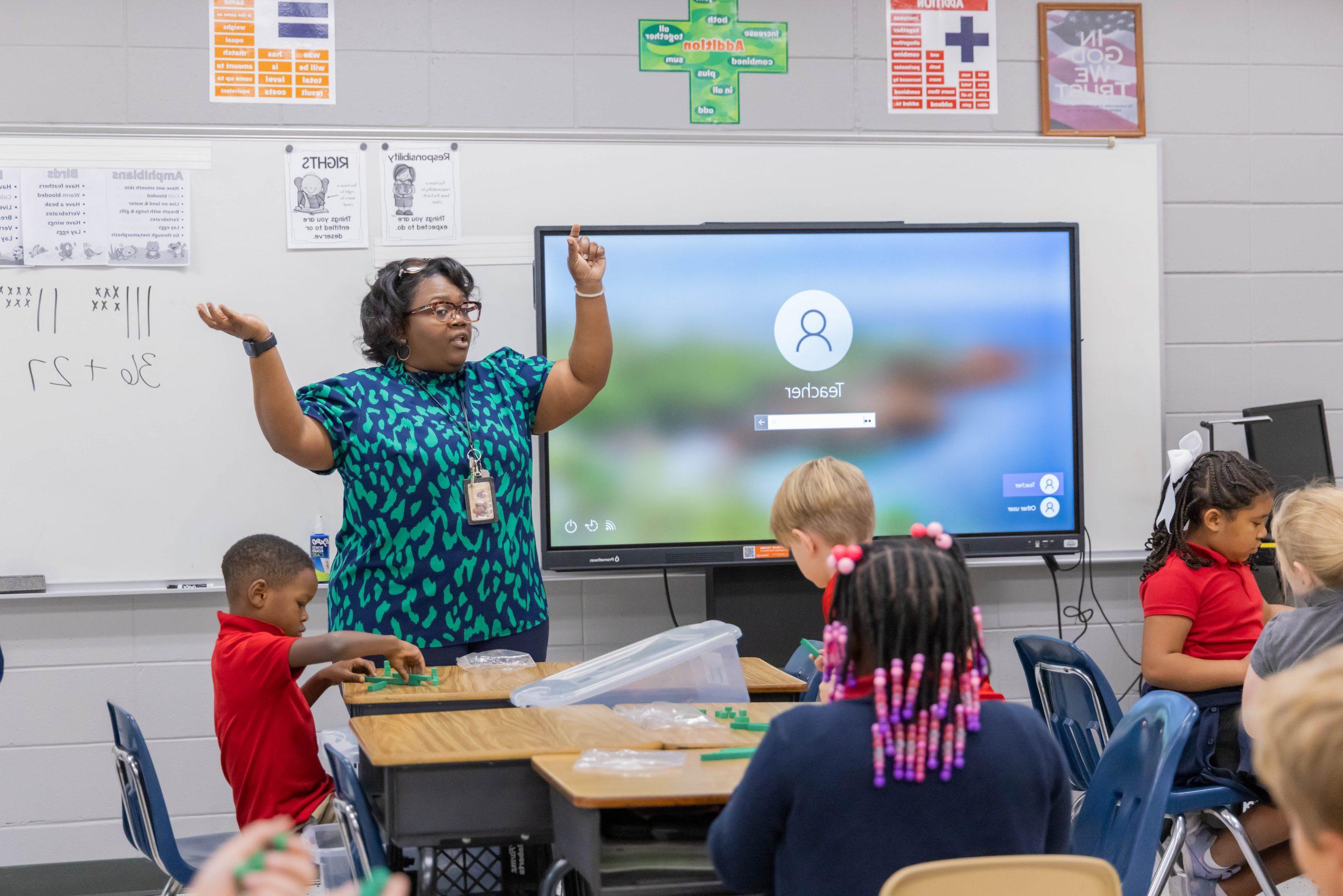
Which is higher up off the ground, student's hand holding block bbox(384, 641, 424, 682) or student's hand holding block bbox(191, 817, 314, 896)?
student's hand holding block bbox(191, 817, 314, 896)

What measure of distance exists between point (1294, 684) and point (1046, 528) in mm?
2655

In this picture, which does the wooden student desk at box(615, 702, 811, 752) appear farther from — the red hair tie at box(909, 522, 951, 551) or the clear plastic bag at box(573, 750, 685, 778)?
the red hair tie at box(909, 522, 951, 551)

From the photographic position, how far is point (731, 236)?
3.37 m

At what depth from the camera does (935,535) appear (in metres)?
1.39

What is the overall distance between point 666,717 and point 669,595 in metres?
1.62

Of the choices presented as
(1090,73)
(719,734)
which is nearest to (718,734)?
(719,734)

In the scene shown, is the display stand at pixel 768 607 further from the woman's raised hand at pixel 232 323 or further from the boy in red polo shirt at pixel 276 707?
the woman's raised hand at pixel 232 323

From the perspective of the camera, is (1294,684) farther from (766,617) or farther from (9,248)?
(9,248)

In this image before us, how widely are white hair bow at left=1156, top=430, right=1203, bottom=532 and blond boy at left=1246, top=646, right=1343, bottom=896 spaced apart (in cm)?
192

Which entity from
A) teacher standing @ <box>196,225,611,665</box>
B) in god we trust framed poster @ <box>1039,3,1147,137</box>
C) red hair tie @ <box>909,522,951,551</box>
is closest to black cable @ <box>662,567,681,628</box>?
teacher standing @ <box>196,225,611,665</box>

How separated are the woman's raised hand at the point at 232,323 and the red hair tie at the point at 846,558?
4.03 feet

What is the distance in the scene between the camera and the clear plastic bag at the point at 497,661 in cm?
226

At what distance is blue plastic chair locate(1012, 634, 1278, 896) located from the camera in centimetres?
227

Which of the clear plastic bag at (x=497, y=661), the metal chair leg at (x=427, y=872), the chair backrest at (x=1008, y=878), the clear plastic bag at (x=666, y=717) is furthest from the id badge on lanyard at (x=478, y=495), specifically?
the chair backrest at (x=1008, y=878)
